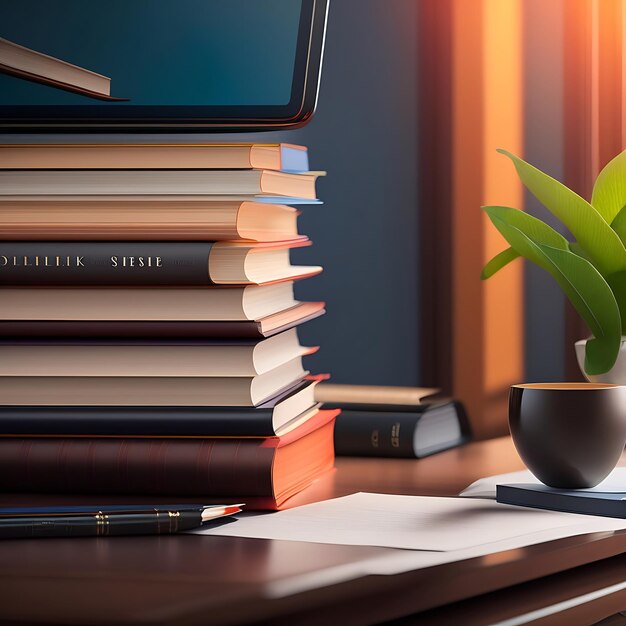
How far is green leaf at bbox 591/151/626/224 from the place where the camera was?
1.18 metres

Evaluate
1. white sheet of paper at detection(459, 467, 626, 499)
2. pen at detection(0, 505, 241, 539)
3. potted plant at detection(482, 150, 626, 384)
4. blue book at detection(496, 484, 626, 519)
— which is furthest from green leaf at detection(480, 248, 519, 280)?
pen at detection(0, 505, 241, 539)

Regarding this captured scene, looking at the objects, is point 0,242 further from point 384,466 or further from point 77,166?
point 384,466

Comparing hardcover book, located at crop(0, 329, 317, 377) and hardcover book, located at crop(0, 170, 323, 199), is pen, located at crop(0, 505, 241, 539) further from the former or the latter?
hardcover book, located at crop(0, 170, 323, 199)

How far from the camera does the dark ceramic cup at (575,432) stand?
32.9 inches

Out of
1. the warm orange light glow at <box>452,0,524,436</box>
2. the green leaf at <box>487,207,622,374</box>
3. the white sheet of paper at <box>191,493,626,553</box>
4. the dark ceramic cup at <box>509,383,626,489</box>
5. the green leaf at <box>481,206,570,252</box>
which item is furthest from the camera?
the warm orange light glow at <box>452,0,524,436</box>

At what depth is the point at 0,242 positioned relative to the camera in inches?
35.9

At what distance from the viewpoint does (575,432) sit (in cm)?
84

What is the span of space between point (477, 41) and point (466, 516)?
0.87 m

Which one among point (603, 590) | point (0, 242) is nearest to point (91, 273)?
point (0, 242)

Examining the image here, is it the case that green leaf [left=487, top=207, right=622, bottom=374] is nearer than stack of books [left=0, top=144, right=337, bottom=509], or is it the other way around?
stack of books [left=0, top=144, right=337, bottom=509]

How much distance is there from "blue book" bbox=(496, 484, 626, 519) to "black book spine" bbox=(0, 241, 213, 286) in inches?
11.1

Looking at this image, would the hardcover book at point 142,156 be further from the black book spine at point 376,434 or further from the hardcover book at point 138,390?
the black book spine at point 376,434

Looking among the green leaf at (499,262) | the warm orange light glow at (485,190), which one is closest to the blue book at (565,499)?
the green leaf at (499,262)

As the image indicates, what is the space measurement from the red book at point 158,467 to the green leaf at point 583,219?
39 centimetres
